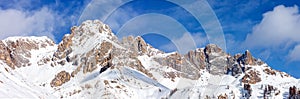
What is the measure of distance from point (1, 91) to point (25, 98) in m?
9.17

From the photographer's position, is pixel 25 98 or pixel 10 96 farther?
pixel 25 98

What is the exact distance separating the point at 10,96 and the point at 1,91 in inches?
100

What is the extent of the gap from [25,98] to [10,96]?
10106mm

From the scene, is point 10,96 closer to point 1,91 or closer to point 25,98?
point 1,91

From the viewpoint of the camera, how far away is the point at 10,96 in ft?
262

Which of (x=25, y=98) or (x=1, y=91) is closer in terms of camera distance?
(x=1, y=91)

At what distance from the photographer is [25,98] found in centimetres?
8988

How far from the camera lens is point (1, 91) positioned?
81.2 metres

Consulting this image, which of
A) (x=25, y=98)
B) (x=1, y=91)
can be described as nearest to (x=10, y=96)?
(x=1, y=91)
